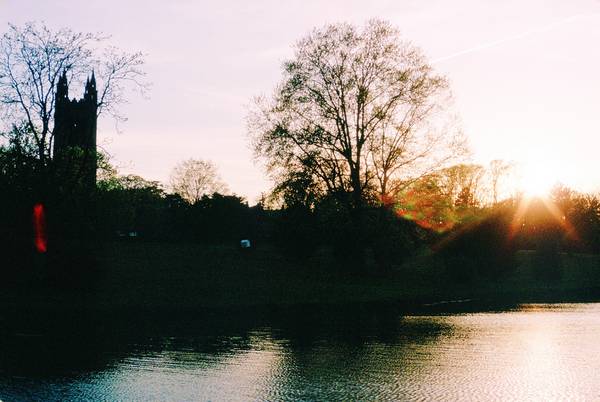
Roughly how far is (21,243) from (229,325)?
54.1ft

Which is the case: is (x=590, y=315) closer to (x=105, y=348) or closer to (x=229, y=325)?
(x=229, y=325)

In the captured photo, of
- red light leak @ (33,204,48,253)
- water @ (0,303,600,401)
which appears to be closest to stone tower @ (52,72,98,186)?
red light leak @ (33,204,48,253)

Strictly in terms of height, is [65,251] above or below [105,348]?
above

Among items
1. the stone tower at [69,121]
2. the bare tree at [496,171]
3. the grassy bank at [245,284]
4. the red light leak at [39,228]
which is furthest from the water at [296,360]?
the bare tree at [496,171]

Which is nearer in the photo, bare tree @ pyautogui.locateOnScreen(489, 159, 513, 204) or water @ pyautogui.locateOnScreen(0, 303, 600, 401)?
water @ pyautogui.locateOnScreen(0, 303, 600, 401)

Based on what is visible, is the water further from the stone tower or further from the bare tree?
the bare tree

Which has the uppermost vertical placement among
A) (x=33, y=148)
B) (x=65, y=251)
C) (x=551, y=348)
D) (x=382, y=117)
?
(x=382, y=117)

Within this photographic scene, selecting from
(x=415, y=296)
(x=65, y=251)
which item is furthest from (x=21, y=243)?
(x=415, y=296)

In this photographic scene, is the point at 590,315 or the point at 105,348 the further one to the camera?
the point at 590,315

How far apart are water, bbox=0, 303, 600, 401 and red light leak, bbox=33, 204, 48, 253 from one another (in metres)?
12.0

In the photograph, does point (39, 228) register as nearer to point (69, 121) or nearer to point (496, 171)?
point (69, 121)

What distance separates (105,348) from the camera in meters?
14.1

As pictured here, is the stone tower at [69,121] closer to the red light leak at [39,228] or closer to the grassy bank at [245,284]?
the red light leak at [39,228]

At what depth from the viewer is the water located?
921 cm
